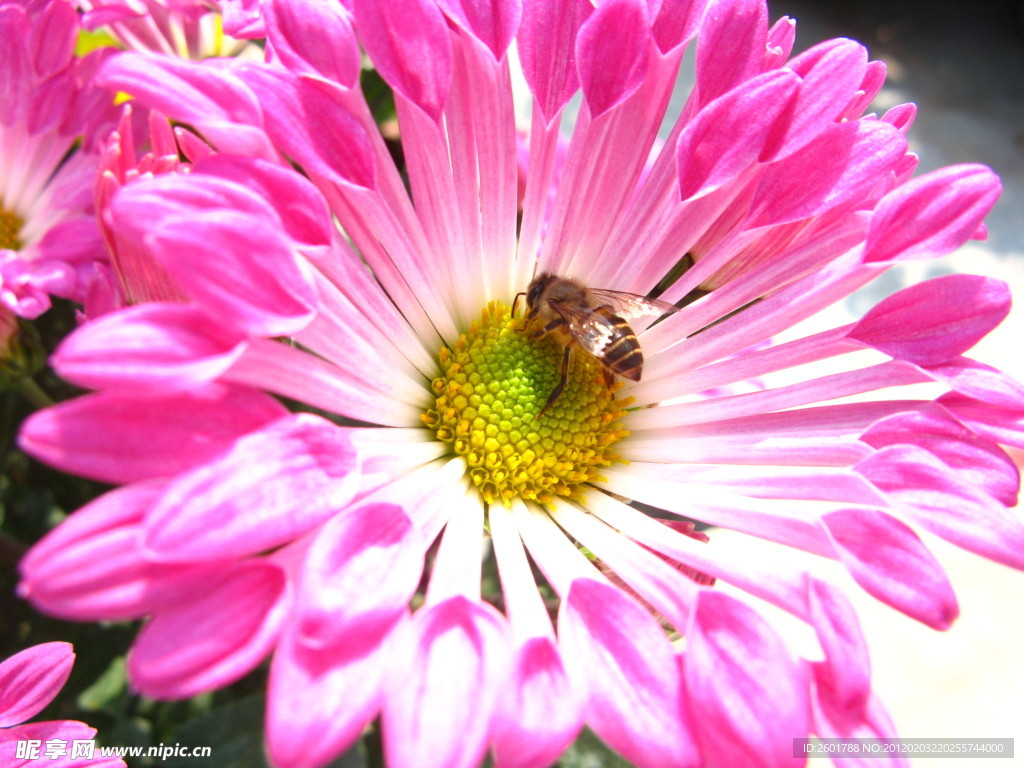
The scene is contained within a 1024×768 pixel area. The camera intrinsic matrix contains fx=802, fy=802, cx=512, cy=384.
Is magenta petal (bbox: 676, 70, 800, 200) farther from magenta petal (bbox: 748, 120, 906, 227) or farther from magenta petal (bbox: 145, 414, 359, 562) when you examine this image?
magenta petal (bbox: 145, 414, 359, 562)

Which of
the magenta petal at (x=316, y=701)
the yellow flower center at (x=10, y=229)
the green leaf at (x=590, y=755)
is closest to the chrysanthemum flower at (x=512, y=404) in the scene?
the magenta petal at (x=316, y=701)

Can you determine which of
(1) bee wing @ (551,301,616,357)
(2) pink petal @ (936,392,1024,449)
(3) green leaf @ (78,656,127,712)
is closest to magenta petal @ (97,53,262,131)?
(1) bee wing @ (551,301,616,357)

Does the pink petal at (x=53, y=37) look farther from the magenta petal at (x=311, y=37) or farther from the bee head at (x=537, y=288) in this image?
the bee head at (x=537, y=288)

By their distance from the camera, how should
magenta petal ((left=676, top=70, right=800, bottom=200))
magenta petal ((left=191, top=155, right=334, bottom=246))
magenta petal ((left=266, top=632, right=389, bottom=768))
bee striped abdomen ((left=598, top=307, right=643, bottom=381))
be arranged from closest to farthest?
magenta petal ((left=266, top=632, right=389, bottom=768)) < magenta petal ((left=191, top=155, right=334, bottom=246)) < magenta petal ((left=676, top=70, right=800, bottom=200)) < bee striped abdomen ((left=598, top=307, right=643, bottom=381))

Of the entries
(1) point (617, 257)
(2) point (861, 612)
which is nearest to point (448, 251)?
(1) point (617, 257)

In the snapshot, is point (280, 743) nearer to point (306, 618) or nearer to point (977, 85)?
point (306, 618)

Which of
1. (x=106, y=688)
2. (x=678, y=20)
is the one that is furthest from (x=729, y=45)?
(x=106, y=688)

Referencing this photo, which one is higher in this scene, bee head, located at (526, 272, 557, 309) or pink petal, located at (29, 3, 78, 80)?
bee head, located at (526, 272, 557, 309)
